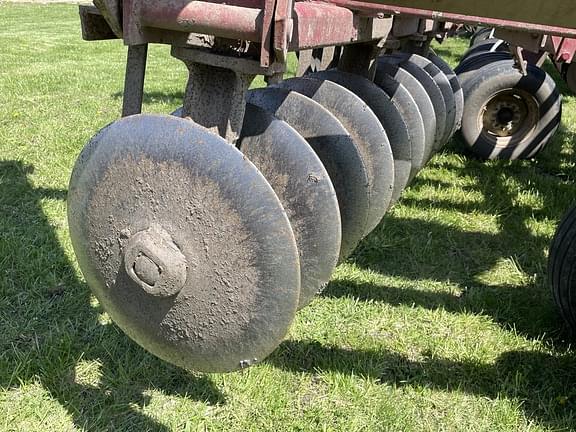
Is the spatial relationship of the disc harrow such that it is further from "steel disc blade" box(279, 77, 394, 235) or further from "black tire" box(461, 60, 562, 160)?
"black tire" box(461, 60, 562, 160)

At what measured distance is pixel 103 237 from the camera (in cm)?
125

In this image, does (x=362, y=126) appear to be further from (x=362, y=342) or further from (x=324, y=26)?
(x=362, y=342)

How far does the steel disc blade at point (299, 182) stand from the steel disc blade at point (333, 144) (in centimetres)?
30

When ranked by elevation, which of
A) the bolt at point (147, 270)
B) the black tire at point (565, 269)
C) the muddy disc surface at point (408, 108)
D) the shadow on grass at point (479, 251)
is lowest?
the shadow on grass at point (479, 251)

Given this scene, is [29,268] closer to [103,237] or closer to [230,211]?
[103,237]

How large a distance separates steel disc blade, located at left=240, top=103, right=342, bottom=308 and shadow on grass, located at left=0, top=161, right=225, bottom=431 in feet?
2.53

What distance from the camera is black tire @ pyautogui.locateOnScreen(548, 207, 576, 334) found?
2123mm

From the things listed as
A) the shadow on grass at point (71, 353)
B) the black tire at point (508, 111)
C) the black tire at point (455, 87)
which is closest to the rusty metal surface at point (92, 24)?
the shadow on grass at point (71, 353)

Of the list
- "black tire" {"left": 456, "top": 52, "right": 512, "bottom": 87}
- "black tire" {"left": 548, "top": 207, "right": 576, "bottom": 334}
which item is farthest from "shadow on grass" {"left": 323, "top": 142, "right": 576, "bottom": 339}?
Answer: "black tire" {"left": 456, "top": 52, "right": 512, "bottom": 87}

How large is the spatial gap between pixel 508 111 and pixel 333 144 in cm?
309

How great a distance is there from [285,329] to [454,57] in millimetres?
8910

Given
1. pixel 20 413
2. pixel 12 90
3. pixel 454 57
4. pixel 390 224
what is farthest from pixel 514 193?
pixel 454 57

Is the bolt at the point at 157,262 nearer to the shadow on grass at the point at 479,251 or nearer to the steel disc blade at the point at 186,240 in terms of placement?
the steel disc blade at the point at 186,240

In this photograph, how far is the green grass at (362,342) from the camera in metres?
1.91
